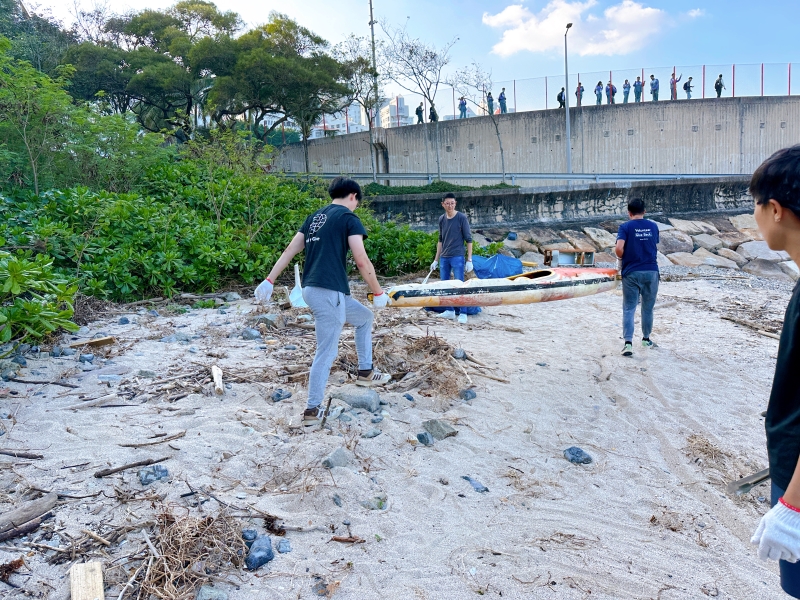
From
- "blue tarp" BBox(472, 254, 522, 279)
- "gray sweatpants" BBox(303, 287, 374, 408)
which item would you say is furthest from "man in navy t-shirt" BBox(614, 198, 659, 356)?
"gray sweatpants" BBox(303, 287, 374, 408)

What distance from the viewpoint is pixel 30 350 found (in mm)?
5688

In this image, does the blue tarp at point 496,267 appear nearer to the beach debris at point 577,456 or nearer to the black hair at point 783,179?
the beach debris at point 577,456

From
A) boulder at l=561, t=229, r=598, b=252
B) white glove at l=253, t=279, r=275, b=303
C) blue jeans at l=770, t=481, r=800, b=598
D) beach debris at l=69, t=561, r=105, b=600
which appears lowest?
beach debris at l=69, t=561, r=105, b=600

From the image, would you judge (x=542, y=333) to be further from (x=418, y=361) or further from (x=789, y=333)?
Answer: (x=789, y=333)

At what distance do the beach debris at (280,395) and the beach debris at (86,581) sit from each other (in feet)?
7.56

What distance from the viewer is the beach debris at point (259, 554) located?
9.67 ft

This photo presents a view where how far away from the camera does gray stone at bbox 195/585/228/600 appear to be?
2.69 meters

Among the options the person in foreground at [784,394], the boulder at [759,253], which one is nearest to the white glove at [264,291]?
the person in foreground at [784,394]

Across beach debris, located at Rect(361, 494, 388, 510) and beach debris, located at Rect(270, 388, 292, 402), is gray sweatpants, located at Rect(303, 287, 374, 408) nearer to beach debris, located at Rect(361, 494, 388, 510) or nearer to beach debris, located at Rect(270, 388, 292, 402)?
beach debris, located at Rect(270, 388, 292, 402)

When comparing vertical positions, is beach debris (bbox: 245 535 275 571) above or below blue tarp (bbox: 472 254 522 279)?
below

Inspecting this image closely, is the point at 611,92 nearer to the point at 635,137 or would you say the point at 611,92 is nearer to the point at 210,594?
the point at 635,137

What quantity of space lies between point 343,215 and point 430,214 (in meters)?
12.9

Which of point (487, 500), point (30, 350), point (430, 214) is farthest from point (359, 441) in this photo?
point (430, 214)

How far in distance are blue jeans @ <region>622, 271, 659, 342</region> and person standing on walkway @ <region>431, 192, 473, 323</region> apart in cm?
221
